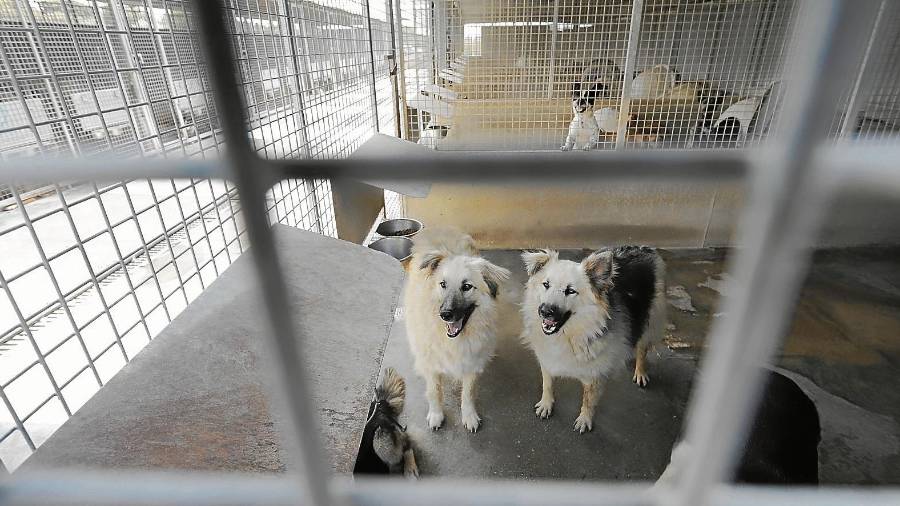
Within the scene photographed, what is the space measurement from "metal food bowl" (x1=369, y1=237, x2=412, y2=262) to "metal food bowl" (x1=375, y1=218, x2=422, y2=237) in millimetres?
191

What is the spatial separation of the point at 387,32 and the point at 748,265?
15.3ft

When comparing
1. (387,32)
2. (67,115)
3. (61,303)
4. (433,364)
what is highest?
(387,32)

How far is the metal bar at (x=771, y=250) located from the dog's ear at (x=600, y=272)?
2.09 m

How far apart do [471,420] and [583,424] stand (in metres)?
0.64

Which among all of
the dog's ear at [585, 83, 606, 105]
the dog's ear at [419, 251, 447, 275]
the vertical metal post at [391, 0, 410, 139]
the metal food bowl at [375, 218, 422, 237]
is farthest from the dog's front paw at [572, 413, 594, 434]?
the vertical metal post at [391, 0, 410, 139]

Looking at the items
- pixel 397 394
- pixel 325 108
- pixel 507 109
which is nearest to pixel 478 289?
pixel 397 394

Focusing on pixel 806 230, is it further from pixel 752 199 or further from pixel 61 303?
pixel 61 303

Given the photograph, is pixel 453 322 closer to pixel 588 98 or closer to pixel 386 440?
pixel 386 440

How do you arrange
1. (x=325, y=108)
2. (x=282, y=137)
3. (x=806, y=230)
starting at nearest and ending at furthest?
1. (x=806, y=230)
2. (x=282, y=137)
3. (x=325, y=108)

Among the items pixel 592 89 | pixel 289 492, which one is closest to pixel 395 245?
pixel 592 89

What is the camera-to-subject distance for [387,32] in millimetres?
4277

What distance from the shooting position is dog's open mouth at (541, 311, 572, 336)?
2.30 metres

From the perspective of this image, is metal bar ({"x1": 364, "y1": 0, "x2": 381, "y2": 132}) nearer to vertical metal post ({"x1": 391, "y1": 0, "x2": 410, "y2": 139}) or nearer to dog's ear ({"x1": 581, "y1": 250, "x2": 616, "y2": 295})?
vertical metal post ({"x1": 391, "y1": 0, "x2": 410, "y2": 139})

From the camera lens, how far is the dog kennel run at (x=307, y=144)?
0.26 metres
